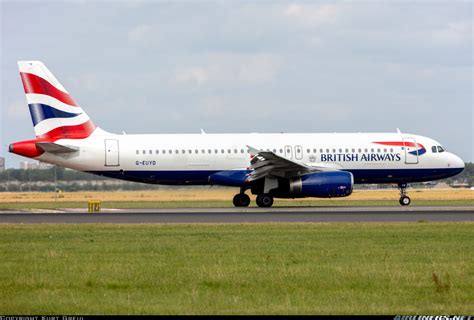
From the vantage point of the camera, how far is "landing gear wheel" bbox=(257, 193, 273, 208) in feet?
137

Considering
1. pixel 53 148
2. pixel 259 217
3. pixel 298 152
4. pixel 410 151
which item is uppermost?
pixel 53 148

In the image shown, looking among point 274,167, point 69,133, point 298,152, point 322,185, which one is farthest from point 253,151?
point 69,133

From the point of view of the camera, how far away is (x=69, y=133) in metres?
43.2

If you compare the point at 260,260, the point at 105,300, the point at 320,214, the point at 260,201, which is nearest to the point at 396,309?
the point at 105,300

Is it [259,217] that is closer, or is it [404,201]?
[259,217]

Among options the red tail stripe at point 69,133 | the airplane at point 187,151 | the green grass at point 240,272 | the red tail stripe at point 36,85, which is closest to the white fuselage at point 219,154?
the airplane at point 187,151

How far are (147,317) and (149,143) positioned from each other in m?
30.8

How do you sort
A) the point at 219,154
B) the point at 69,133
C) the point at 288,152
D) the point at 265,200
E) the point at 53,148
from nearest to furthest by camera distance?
1. the point at 265,200
2. the point at 53,148
3. the point at 219,154
4. the point at 288,152
5. the point at 69,133

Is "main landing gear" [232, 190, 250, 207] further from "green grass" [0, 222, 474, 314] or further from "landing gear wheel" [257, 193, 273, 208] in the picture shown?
"green grass" [0, 222, 474, 314]

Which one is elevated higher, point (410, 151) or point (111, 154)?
point (111, 154)

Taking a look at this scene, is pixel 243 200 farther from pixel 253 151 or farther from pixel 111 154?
pixel 111 154

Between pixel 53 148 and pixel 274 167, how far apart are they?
10851mm

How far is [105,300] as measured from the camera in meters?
14.4

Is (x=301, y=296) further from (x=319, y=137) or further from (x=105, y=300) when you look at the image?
(x=319, y=137)
